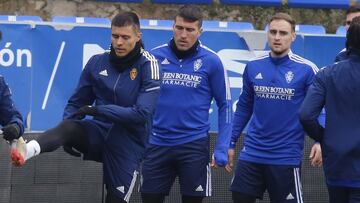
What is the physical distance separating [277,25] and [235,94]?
6.84ft

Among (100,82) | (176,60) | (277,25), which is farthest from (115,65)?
(277,25)

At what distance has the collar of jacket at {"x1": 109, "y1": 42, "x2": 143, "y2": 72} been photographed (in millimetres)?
6348

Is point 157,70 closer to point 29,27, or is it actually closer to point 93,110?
point 93,110

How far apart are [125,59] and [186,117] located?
4.00ft

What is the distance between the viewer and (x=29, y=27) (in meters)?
8.98

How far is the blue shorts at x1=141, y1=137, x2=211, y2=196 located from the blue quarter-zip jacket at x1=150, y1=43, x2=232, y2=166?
2.8 inches

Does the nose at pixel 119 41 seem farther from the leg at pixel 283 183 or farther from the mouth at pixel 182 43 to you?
the leg at pixel 283 183

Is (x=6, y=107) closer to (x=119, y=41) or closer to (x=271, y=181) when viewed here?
(x=119, y=41)

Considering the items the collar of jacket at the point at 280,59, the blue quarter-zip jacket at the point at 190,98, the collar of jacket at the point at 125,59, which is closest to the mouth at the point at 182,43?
the blue quarter-zip jacket at the point at 190,98

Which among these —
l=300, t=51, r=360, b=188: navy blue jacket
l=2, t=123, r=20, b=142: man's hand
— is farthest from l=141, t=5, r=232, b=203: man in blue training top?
l=2, t=123, r=20, b=142: man's hand

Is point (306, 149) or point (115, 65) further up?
point (115, 65)

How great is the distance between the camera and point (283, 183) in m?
7.17

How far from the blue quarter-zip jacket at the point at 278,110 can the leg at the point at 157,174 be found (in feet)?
2.22

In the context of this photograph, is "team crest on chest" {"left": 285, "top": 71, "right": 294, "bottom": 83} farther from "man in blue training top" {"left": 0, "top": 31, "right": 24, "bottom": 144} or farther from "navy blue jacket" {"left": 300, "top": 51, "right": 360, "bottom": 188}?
"man in blue training top" {"left": 0, "top": 31, "right": 24, "bottom": 144}
